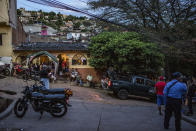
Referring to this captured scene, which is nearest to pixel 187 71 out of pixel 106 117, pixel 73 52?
pixel 73 52

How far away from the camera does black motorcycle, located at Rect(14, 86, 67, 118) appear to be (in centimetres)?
772

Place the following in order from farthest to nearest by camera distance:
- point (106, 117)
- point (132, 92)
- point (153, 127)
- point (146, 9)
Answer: point (146, 9) → point (132, 92) → point (106, 117) → point (153, 127)

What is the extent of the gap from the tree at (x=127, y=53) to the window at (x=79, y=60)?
7.02ft

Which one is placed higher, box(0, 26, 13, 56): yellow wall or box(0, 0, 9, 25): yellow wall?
box(0, 0, 9, 25): yellow wall

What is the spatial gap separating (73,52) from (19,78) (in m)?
6.43

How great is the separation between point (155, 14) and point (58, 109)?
13.2 m

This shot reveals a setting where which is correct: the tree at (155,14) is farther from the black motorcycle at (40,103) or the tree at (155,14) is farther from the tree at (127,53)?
the black motorcycle at (40,103)

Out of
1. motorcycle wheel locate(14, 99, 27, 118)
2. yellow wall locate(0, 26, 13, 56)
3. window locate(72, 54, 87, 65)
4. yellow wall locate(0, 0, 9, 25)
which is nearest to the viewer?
motorcycle wheel locate(14, 99, 27, 118)

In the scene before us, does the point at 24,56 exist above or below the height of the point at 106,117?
above

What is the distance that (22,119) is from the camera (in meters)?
7.53

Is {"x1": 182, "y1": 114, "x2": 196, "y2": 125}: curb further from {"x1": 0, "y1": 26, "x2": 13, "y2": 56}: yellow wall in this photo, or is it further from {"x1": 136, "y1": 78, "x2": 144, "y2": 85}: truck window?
{"x1": 0, "y1": 26, "x2": 13, "y2": 56}: yellow wall

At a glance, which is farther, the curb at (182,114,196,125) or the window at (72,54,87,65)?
the window at (72,54,87,65)

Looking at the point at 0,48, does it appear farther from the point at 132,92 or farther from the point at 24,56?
the point at 132,92

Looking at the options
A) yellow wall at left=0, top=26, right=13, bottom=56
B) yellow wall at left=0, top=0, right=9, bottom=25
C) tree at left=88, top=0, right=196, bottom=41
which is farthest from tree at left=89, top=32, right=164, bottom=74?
yellow wall at left=0, top=26, right=13, bottom=56
